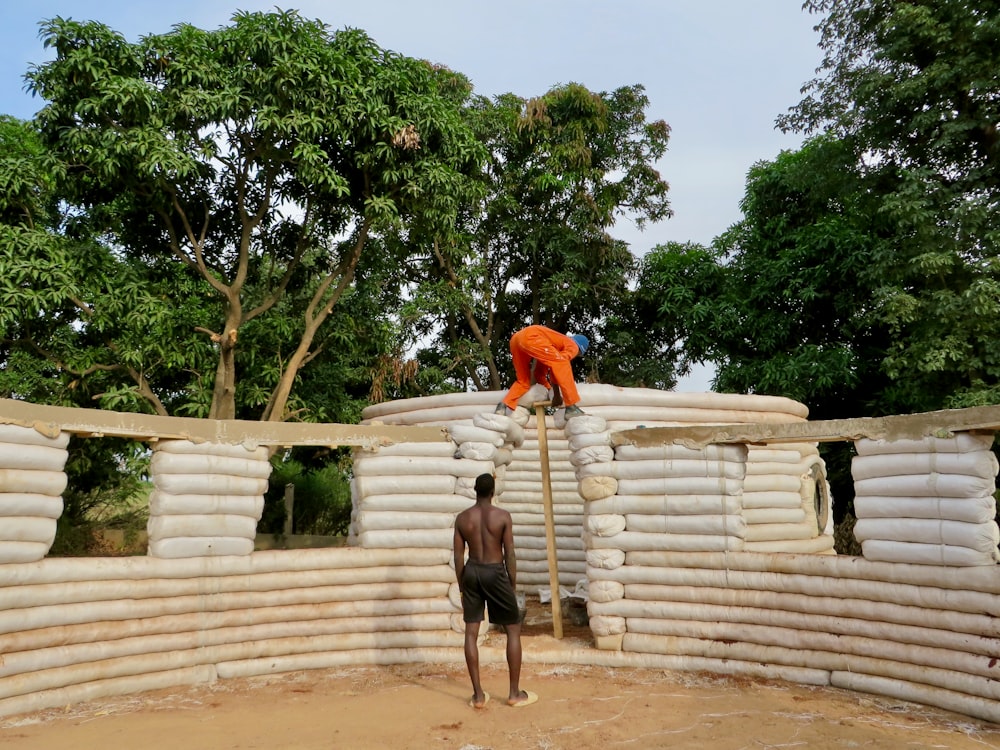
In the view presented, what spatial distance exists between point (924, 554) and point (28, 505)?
21.2 feet

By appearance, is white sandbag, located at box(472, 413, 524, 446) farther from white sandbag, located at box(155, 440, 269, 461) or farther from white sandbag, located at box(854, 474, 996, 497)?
white sandbag, located at box(854, 474, 996, 497)

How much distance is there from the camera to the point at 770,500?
32.3 feet

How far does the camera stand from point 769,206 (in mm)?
19781

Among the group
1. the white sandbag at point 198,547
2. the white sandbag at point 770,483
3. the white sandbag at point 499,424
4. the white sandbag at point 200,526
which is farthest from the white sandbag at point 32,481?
the white sandbag at point 770,483

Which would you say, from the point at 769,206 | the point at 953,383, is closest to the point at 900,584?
the point at 953,383

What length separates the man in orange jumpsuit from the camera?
788 centimetres

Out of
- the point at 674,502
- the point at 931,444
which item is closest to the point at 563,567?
the point at 674,502

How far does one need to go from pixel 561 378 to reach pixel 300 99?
688 cm

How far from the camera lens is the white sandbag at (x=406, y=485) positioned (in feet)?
26.0

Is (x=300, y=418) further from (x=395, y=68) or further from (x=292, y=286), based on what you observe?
(x=395, y=68)

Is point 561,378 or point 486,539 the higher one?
point 561,378

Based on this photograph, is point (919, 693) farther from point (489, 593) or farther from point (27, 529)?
point (27, 529)

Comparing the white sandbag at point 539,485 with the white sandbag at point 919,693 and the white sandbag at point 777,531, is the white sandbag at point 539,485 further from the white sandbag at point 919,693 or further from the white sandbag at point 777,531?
the white sandbag at point 919,693

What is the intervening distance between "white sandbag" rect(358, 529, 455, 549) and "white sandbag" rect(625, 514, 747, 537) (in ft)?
5.76
